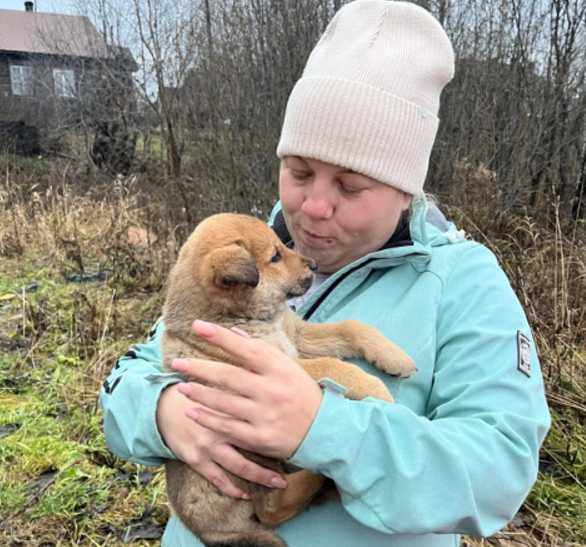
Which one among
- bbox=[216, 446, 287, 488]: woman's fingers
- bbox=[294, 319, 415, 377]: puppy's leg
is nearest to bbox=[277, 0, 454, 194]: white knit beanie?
bbox=[294, 319, 415, 377]: puppy's leg

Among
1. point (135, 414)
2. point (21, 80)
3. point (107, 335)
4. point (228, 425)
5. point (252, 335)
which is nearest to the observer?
point (228, 425)

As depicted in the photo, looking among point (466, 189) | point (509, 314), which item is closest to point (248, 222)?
point (509, 314)

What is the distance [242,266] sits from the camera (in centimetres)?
228

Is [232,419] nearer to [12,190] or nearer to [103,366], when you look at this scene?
[103,366]

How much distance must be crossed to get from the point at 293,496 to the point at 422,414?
0.54 meters

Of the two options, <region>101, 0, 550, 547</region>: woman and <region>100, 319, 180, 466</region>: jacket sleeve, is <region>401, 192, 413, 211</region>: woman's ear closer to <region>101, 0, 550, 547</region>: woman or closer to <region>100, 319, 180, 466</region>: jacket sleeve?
<region>101, 0, 550, 547</region>: woman

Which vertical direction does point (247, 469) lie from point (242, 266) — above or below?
below

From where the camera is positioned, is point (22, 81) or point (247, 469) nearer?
point (247, 469)

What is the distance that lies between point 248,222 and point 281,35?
23.8 feet

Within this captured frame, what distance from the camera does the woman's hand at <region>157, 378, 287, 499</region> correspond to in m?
1.76

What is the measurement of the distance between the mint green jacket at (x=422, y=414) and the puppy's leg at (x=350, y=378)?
0.33ft

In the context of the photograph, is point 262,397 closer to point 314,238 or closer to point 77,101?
Answer: point 314,238

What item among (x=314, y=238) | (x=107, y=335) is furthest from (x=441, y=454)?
(x=107, y=335)

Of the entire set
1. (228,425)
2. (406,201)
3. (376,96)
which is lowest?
(228,425)
